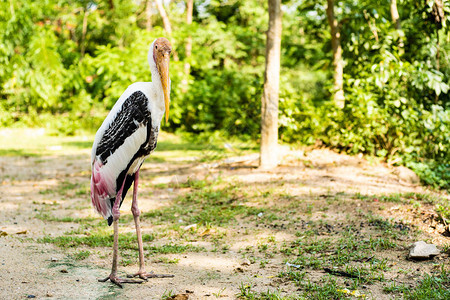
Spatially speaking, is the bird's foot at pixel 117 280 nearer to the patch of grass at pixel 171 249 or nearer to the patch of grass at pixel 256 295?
the patch of grass at pixel 171 249

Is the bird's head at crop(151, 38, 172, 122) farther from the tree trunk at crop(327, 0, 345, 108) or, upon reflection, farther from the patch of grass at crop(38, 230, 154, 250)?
the tree trunk at crop(327, 0, 345, 108)

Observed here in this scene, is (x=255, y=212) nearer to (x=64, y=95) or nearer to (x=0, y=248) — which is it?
(x=0, y=248)

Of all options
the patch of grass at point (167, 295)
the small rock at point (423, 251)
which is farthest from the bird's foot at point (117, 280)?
the small rock at point (423, 251)

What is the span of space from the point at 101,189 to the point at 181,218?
1.86m

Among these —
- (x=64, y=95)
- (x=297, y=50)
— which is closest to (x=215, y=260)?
(x=297, y=50)

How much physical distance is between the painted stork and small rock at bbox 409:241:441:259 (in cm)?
213

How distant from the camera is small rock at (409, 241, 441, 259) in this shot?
369 cm

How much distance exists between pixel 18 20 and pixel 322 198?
40.5 ft

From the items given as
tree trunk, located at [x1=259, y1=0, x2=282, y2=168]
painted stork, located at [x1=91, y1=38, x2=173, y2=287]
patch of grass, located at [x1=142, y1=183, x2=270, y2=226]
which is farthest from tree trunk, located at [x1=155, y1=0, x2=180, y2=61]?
painted stork, located at [x1=91, y1=38, x2=173, y2=287]

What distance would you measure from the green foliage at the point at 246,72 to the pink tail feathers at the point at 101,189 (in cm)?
482

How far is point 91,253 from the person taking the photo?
13.6 ft

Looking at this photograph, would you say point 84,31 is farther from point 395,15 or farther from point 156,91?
point 156,91

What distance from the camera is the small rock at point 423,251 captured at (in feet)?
12.1

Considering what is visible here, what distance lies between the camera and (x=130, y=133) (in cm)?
342
